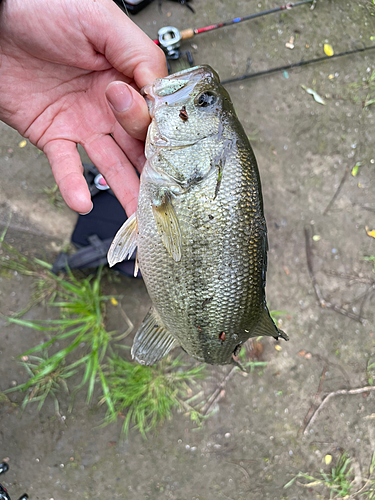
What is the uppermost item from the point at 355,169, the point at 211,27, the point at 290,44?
the point at 211,27

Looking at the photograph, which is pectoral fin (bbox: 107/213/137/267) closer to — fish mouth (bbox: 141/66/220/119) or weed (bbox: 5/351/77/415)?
fish mouth (bbox: 141/66/220/119)

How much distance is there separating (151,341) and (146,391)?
0.93 meters

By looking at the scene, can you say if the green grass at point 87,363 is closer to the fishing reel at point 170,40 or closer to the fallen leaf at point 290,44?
the fishing reel at point 170,40

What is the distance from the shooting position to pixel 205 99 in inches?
56.4

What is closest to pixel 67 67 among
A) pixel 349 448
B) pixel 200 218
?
pixel 200 218

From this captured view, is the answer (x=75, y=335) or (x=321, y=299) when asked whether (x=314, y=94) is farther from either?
Answer: (x=75, y=335)

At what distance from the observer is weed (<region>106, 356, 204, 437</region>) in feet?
7.87

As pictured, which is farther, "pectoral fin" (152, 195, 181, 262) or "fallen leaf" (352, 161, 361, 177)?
"fallen leaf" (352, 161, 361, 177)

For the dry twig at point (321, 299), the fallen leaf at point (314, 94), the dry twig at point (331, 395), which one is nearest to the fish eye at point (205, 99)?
the dry twig at point (321, 299)

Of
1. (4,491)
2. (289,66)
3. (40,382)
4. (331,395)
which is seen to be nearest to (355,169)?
(289,66)

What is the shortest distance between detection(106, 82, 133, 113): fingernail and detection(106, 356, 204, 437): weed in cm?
178

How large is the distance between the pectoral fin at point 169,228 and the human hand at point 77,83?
0.38m

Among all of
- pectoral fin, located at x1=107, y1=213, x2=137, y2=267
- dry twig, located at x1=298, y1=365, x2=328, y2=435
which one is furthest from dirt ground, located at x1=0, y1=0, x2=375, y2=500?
pectoral fin, located at x1=107, y1=213, x2=137, y2=267

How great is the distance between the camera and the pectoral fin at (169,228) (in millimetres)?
1404
